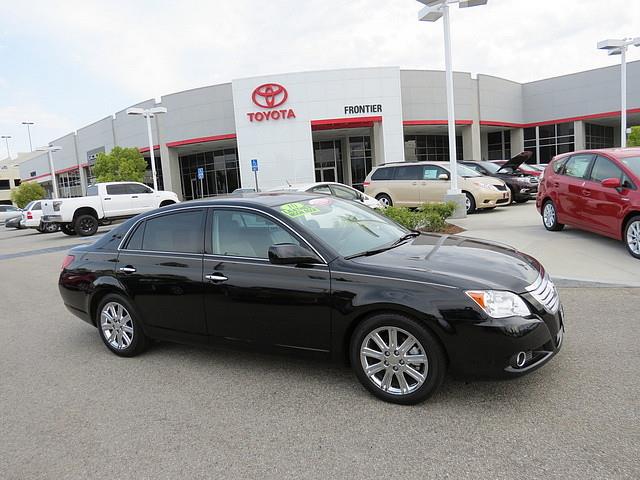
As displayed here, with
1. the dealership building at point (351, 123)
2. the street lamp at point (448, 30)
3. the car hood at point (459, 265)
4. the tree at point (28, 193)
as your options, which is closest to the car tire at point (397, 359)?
the car hood at point (459, 265)

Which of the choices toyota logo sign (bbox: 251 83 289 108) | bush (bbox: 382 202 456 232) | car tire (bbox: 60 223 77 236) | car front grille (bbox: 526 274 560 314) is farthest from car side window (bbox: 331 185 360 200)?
toyota logo sign (bbox: 251 83 289 108)

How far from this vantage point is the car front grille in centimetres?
349

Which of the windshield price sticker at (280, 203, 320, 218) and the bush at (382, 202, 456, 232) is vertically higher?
the windshield price sticker at (280, 203, 320, 218)

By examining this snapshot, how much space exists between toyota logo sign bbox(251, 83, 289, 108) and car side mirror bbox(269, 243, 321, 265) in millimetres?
30392

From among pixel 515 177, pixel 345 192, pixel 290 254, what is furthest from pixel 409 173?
pixel 290 254

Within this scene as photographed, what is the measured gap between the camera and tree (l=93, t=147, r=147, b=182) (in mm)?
38844

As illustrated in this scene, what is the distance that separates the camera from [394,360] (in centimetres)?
350

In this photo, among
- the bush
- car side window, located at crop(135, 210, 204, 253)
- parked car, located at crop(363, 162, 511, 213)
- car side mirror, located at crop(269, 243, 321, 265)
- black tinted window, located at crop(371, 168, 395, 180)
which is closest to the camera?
car side mirror, located at crop(269, 243, 321, 265)

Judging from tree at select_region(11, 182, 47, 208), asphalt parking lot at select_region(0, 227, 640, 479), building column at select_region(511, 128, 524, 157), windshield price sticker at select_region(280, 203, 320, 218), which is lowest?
asphalt parking lot at select_region(0, 227, 640, 479)

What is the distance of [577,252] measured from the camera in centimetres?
829

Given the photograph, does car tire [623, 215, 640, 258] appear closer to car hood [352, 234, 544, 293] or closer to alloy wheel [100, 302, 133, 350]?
car hood [352, 234, 544, 293]

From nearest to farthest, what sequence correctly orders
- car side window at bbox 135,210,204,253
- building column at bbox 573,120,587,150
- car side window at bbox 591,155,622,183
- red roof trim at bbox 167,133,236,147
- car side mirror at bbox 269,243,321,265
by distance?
car side mirror at bbox 269,243,321,265 < car side window at bbox 135,210,204,253 < car side window at bbox 591,155,622,183 < red roof trim at bbox 167,133,236,147 < building column at bbox 573,120,587,150

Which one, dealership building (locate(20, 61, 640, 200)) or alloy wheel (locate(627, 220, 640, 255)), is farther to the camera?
dealership building (locate(20, 61, 640, 200))

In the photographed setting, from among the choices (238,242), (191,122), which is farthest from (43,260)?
(191,122)
